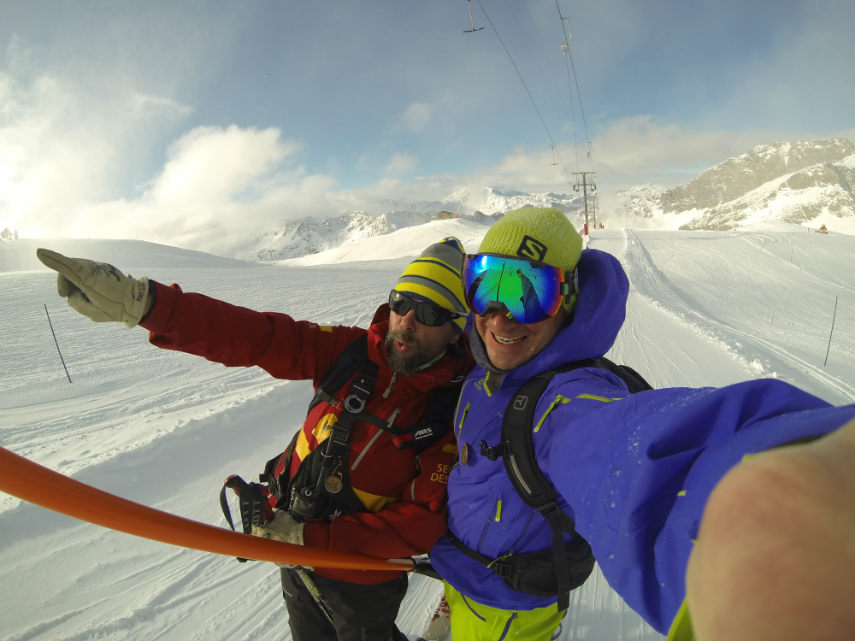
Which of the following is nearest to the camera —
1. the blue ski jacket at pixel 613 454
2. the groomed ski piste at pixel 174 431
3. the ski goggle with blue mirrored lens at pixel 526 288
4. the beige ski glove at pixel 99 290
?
the blue ski jacket at pixel 613 454

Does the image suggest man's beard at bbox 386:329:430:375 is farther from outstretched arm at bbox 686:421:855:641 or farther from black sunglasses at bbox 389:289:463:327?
outstretched arm at bbox 686:421:855:641

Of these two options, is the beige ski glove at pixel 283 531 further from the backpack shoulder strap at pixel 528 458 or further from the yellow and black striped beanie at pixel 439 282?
the yellow and black striped beanie at pixel 439 282

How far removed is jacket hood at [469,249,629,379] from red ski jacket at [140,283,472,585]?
1.74ft

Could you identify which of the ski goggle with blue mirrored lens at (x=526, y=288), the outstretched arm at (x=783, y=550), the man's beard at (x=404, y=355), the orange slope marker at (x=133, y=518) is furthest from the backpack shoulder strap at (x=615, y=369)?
the orange slope marker at (x=133, y=518)

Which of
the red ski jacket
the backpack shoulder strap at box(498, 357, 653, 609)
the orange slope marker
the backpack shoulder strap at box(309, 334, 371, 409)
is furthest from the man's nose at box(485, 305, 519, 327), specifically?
the orange slope marker

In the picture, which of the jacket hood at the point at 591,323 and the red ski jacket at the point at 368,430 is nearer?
the jacket hood at the point at 591,323

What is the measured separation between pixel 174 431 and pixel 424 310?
10.7 feet

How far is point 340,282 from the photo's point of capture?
15.5 metres

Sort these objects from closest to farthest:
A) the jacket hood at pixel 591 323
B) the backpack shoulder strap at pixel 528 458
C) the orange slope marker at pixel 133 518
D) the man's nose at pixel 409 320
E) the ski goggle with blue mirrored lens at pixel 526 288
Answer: the orange slope marker at pixel 133 518 → the backpack shoulder strap at pixel 528 458 → the jacket hood at pixel 591 323 → the ski goggle with blue mirrored lens at pixel 526 288 → the man's nose at pixel 409 320

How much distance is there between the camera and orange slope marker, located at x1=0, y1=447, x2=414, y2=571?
104cm

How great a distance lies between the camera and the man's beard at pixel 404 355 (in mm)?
2061

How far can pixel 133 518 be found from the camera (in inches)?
48.1

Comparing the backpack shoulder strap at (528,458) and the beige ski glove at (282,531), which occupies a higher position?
the backpack shoulder strap at (528,458)

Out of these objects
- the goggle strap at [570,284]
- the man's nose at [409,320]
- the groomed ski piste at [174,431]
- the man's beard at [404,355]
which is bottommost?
the groomed ski piste at [174,431]
